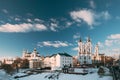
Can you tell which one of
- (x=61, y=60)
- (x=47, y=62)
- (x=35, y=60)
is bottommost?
(x=47, y=62)

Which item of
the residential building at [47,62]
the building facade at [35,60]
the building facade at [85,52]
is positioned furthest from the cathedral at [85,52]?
the building facade at [35,60]

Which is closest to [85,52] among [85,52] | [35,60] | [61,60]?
[85,52]

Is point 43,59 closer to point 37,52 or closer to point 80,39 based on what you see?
point 37,52

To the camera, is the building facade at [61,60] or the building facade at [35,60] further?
the building facade at [35,60]

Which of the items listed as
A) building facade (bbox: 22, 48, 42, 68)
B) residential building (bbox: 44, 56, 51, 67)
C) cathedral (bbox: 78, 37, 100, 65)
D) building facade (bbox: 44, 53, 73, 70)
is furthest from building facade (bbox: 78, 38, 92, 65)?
building facade (bbox: 22, 48, 42, 68)

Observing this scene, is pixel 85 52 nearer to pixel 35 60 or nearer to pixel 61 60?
pixel 61 60

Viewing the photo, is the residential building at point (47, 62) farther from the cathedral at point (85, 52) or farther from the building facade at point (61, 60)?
the cathedral at point (85, 52)

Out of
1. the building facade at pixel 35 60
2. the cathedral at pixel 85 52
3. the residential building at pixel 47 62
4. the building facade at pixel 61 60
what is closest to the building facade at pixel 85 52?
the cathedral at pixel 85 52

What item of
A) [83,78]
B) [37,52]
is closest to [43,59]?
[37,52]

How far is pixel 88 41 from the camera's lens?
13850cm

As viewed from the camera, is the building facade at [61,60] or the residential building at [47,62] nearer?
the building facade at [61,60]

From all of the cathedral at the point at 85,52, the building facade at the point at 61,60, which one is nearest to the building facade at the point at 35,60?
the building facade at the point at 61,60

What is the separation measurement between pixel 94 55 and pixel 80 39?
2602 cm

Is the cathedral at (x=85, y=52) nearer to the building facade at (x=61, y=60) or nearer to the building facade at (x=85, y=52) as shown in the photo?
the building facade at (x=85, y=52)
